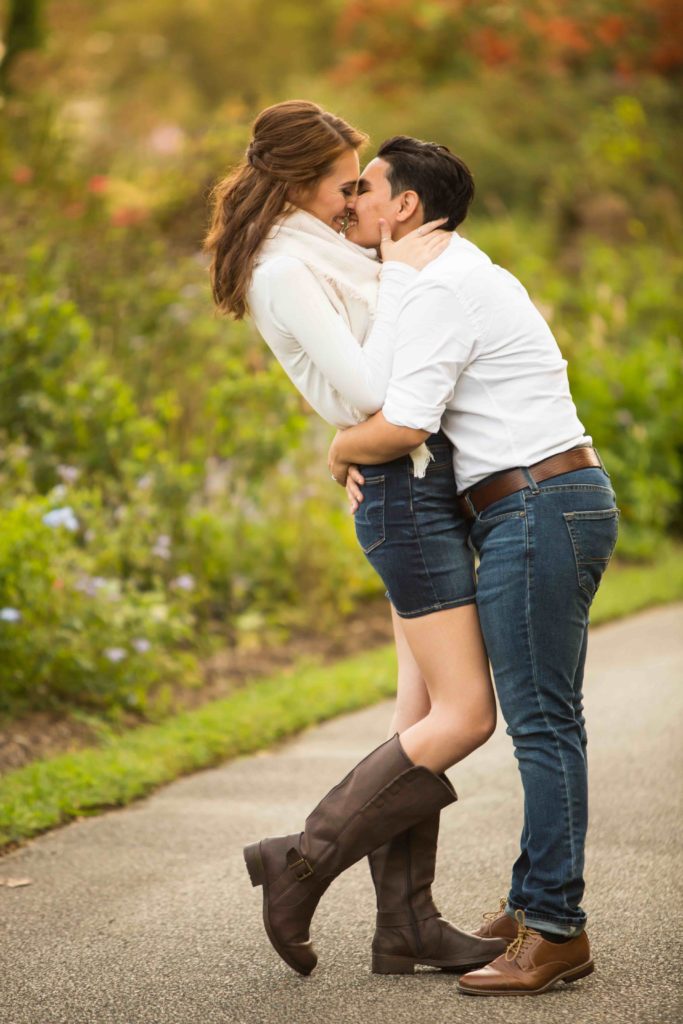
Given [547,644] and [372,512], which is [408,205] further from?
[547,644]

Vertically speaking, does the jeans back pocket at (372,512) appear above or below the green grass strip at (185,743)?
above

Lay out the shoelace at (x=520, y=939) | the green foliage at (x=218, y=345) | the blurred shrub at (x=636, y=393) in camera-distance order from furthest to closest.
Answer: the blurred shrub at (x=636, y=393), the green foliage at (x=218, y=345), the shoelace at (x=520, y=939)

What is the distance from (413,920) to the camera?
2.94m

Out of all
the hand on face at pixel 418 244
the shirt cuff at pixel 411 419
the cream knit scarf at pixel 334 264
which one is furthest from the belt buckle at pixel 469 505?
the hand on face at pixel 418 244

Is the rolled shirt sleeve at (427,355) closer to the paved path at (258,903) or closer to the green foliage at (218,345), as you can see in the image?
the paved path at (258,903)

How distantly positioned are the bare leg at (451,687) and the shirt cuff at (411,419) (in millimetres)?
451

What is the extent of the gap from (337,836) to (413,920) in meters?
0.31

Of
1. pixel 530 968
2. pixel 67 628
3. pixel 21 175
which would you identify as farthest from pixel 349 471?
pixel 21 175

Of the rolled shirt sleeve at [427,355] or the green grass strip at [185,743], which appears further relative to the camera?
the green grass strip at [185,743]

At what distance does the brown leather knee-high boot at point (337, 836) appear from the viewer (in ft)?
9.29

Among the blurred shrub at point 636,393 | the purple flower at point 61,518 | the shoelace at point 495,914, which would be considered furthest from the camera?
the blurred shrub at point 636,393

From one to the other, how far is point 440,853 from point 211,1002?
45.9 inches

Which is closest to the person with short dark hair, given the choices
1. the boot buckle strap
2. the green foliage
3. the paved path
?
the paved path

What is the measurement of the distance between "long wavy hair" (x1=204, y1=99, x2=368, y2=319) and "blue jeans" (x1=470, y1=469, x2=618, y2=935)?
84 cm
